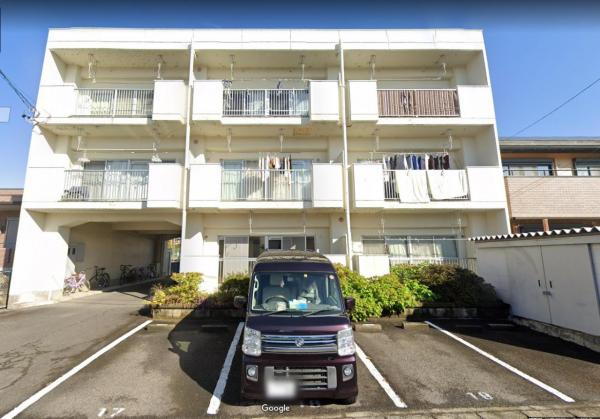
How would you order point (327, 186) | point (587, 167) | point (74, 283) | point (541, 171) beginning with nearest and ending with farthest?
point (327, 186) < point (74, 283) < point (541, 171) < point (587, 167)

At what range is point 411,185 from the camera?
10070 mm

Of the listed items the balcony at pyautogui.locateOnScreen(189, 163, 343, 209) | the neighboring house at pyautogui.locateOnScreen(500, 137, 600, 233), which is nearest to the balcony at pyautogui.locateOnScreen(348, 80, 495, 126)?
the balcony at pyautogui.locateOnScreen(189, 163, 343, 209)

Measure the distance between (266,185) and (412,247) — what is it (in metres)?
6.44

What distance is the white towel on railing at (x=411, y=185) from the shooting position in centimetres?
998

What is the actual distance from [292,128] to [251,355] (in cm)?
897

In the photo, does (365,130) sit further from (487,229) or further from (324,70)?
(487,229)

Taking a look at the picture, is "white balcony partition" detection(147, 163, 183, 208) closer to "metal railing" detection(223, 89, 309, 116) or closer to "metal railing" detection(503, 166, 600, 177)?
"metal railing" detection(223, 89, 309, 116)

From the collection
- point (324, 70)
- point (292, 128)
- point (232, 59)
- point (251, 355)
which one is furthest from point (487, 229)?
point (232, 59)

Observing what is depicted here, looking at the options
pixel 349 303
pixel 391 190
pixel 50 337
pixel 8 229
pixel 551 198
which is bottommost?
pixel 50 337

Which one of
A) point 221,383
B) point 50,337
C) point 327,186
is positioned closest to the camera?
point 221,383

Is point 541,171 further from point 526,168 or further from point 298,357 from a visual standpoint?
point 298,357

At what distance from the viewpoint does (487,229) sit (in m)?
10.7

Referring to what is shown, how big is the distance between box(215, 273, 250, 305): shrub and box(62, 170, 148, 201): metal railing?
4.86 m

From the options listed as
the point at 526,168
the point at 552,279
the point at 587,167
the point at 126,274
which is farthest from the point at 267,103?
the point at 587,167
